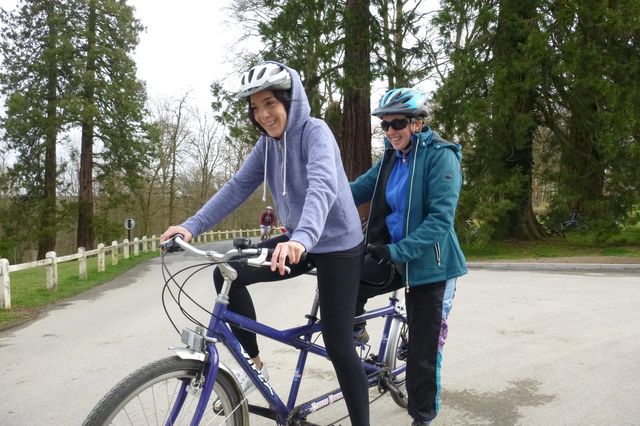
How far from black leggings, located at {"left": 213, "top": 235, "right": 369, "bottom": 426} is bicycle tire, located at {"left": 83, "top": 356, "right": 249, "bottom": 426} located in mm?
400

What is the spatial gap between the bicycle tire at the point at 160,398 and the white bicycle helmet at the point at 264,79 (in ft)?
4.22

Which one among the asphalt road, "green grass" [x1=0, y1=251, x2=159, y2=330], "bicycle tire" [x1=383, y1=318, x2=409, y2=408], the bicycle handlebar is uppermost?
the bicycle handlebar

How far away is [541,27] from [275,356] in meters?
13.7

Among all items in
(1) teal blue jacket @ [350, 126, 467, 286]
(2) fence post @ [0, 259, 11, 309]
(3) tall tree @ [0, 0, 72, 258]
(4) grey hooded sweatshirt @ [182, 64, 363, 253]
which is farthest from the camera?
(3) tall tree @ [0, 0, 72, 258]

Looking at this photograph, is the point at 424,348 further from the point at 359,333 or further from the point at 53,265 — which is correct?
the point at 53,265

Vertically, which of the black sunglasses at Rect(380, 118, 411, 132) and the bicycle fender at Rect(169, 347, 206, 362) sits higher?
the black sunglasses at Rect(380, 118, 411, 132)

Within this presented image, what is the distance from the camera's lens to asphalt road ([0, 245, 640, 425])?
363 cm

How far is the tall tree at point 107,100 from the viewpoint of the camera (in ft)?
74.4

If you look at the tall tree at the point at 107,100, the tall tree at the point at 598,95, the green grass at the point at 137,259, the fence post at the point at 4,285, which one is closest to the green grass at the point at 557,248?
the green grass at the point at 137,259

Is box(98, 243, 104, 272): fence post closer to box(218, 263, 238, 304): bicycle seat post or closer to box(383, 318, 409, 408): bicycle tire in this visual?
box(383, 318, 409, 408): bicycle tire

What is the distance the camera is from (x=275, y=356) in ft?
16.3

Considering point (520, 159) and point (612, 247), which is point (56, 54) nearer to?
point (520, 159)

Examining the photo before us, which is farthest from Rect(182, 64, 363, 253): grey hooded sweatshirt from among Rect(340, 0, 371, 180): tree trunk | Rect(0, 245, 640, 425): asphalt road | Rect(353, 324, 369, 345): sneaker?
Rect(340, 0, 371, 180): tree trunk

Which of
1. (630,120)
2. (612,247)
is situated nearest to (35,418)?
(630,120)
